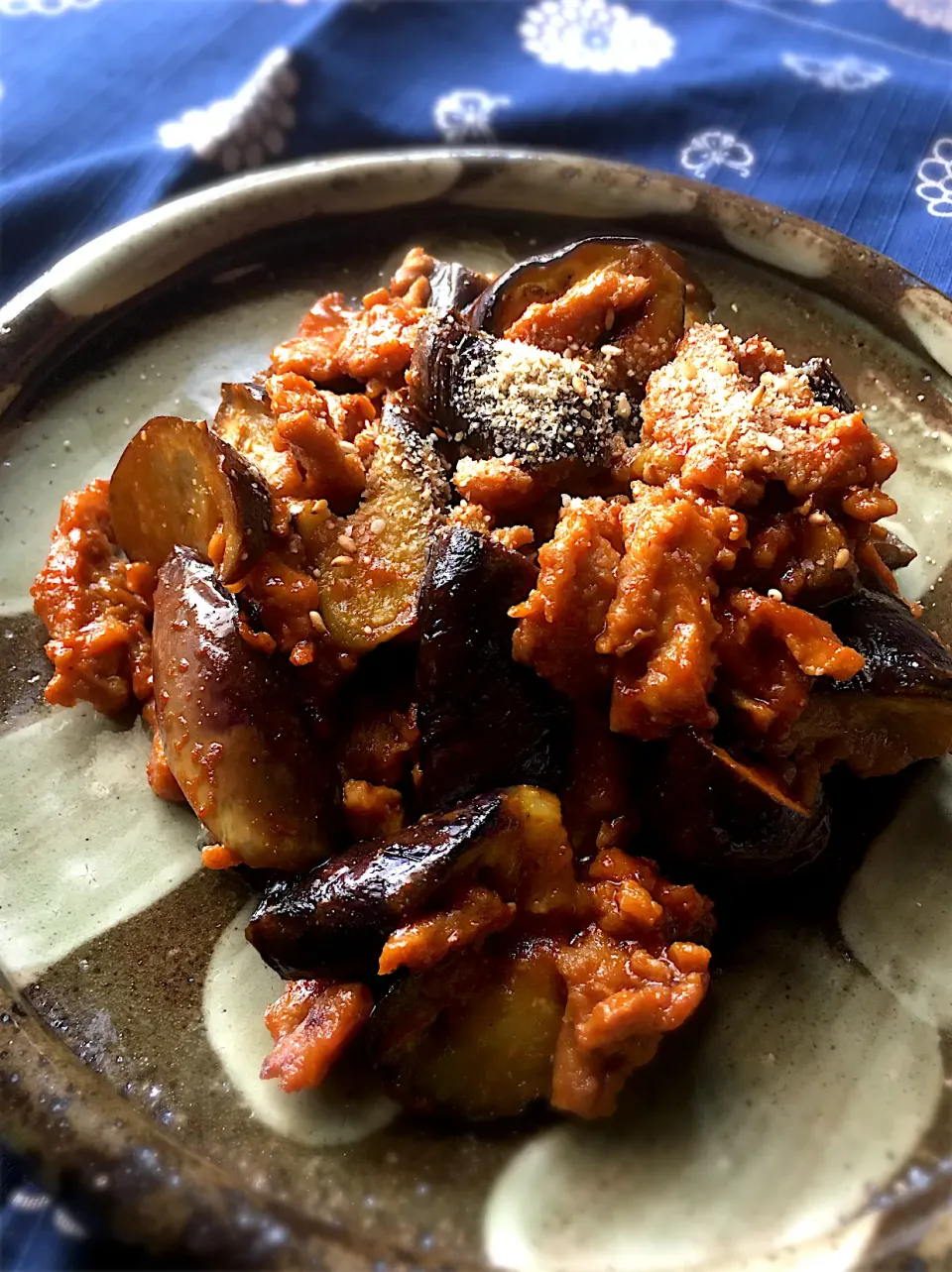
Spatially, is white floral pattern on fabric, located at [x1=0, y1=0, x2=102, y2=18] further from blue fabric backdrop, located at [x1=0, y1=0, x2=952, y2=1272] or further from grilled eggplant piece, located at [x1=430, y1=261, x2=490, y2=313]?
grilled eggplant piece, located at [x1=430, y1=261, x2=490, y2=313]

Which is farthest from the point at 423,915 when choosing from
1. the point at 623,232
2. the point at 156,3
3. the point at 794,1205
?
the point at 156,3

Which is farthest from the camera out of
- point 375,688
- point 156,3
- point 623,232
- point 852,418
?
point 156,3

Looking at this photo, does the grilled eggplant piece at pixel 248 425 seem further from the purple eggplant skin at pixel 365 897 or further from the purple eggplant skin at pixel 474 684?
the purple eggplant skin at pixel 365 897

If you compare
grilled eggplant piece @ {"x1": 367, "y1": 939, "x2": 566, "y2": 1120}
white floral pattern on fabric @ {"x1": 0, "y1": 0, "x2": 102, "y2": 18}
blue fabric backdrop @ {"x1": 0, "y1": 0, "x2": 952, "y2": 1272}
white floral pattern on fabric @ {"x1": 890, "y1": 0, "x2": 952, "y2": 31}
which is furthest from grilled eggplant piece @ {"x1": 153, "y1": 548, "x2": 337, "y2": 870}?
white floral pattern on fabric @ {"x1": 890, "y1": 0, "x2": 952, "y2": 31}

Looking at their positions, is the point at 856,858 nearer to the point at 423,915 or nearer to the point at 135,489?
the point at 423,915

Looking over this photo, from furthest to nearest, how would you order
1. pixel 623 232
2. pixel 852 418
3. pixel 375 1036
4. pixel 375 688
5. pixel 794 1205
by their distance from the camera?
pixel 623 232, pixel 375 688, pixel 852 418, pixel 375 1036, pixel 794 1205

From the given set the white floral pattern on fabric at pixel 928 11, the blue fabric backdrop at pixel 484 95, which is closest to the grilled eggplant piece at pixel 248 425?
the blue fabric backdrop at pixel 484 95

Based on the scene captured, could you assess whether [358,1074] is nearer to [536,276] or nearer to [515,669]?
[515,669]
